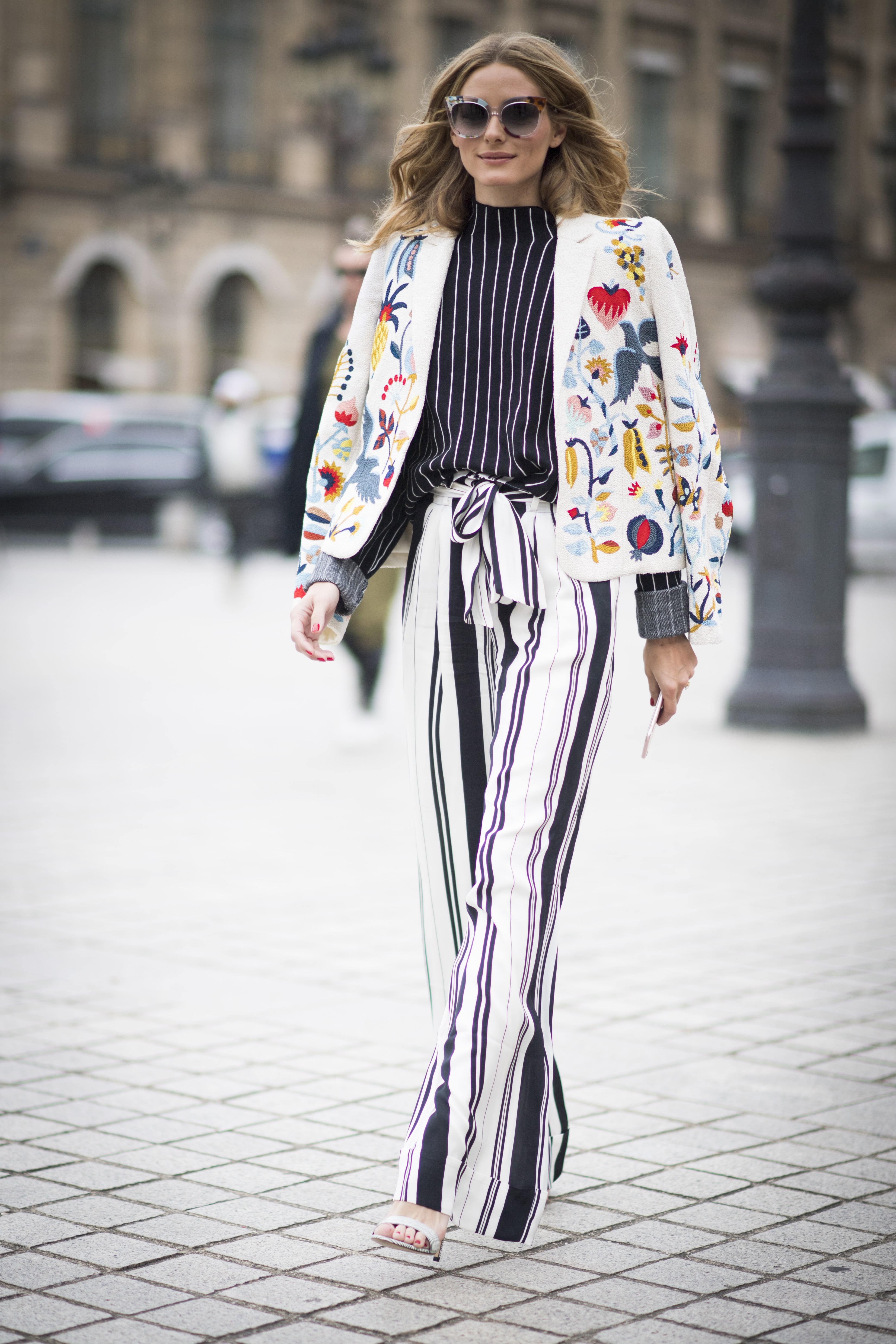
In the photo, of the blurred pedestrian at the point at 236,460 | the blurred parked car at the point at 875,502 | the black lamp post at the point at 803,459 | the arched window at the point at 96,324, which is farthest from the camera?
the arched window at the point at 96,324

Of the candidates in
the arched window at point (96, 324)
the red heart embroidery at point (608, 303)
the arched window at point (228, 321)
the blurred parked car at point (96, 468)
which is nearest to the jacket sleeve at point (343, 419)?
the red heart embroidery at point (608, 303)

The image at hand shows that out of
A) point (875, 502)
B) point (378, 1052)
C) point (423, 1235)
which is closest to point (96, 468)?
point (875, 502)

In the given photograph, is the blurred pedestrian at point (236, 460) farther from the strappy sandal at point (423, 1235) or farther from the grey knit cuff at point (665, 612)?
the strappy sandal at point (423, 1235)

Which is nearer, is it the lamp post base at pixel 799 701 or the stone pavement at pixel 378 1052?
the stone pavement at pixel 378 1052

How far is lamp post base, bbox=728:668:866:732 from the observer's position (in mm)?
9164

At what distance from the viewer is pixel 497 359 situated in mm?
3010

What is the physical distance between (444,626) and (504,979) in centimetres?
56

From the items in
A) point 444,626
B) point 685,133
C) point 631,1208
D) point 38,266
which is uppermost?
point 685,133

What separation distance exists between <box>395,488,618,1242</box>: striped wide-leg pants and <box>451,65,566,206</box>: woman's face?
1.59 ft

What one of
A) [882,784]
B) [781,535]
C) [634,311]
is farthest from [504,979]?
[781,535]

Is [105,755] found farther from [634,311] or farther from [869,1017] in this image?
[634,311]

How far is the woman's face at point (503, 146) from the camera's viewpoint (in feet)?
9.87

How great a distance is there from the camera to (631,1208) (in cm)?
323

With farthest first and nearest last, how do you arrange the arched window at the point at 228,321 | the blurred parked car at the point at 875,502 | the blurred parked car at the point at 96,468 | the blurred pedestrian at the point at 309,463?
the arched window at the point at 228,321 < the blurred parked car at the point at 96,468 < the blurred parked car at the point at 875,502 < the blurred pedestrian at the point at 309,463
